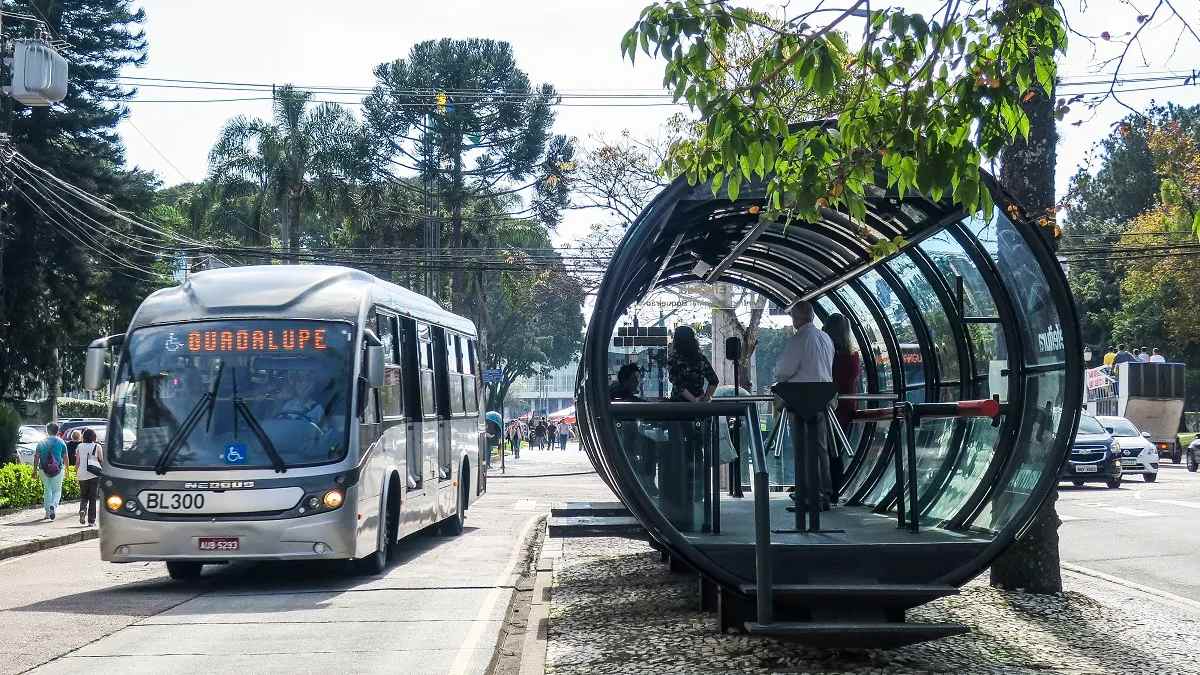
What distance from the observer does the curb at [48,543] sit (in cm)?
1778

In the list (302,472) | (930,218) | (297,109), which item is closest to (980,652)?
(930,218)

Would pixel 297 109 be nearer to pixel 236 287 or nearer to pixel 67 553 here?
pixel 67 553

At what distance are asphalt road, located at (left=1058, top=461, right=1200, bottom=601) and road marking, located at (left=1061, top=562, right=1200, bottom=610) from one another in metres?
0.29

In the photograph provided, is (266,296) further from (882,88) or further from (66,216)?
(66,216)

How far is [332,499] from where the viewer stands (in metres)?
13.4

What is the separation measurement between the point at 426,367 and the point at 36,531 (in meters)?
6.97

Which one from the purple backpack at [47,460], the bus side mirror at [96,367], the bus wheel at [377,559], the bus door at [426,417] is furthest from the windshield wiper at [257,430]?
the purple backpack at [47,460]

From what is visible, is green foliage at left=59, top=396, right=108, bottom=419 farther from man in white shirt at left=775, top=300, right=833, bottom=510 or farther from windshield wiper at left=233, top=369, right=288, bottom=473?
man in white shirt at left=775, top=300, right=833, bottom=510

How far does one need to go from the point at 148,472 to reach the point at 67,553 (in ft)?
18.9

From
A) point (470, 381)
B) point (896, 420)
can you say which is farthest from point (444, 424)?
point (896, 420)

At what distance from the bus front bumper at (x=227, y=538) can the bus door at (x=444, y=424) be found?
5.29 m

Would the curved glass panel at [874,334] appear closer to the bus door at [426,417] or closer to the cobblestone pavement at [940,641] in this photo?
the cobblestone pavement at [940,641]

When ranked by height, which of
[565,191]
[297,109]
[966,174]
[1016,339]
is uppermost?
[297,109]

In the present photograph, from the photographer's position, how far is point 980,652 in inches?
345
